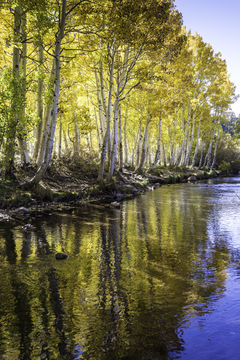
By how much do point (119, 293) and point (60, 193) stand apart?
32.4ft

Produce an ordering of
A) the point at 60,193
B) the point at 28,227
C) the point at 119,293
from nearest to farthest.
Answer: the point at 119,293 → the point at 28,227 → the point at 60,193

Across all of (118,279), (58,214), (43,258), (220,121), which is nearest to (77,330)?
(118,279)

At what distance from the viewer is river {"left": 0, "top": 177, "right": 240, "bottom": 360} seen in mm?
4012

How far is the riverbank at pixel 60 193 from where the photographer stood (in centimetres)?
1222

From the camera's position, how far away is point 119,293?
549 centimetres

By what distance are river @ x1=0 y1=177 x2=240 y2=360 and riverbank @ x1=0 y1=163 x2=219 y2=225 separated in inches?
82.1

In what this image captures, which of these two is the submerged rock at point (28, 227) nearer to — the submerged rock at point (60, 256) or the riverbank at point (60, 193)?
the riverbank at point (60, 193)

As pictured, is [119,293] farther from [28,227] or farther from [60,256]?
[28,227]

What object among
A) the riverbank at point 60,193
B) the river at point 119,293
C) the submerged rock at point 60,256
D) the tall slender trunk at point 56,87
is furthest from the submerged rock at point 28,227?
the tall slender trunk at point 56,87

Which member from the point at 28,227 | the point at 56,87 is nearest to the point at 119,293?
the point at 28,227

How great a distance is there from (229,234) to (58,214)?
652 centimetres

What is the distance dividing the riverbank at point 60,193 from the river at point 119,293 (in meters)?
2.09

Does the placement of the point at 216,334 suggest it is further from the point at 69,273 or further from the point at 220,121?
the point at 220,121

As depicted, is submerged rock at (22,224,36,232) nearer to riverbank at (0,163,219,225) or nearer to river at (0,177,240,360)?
river at (0,177,240,360)
